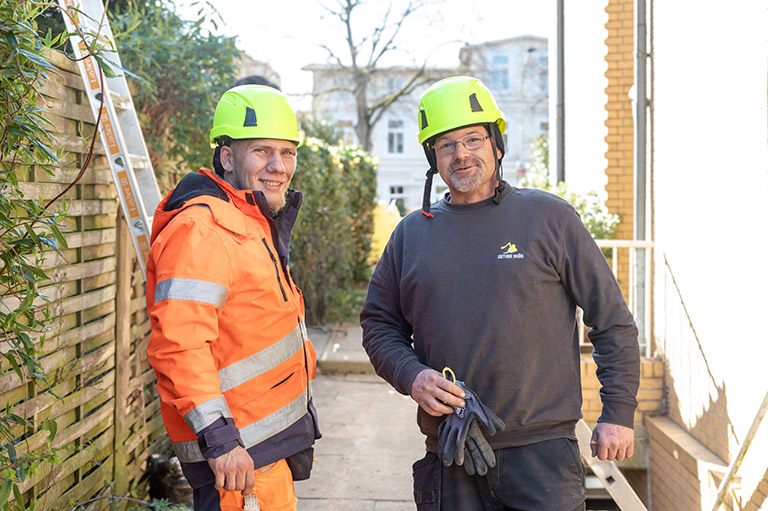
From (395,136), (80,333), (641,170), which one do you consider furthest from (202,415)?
(395,136)

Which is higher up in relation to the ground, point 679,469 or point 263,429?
point 263,429

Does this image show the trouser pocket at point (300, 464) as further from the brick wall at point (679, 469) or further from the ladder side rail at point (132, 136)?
the brick wall at point (679, 469)

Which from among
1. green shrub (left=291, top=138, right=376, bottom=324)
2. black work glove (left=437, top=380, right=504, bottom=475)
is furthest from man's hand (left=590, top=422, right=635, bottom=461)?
green shrub (left=291, top=138, right=376, bottom=324)

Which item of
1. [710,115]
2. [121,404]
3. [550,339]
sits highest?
[710,115]

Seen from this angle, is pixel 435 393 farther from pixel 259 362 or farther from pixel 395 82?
pixel 395 82

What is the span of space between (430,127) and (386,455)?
3.39 metres

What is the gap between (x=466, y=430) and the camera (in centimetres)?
238

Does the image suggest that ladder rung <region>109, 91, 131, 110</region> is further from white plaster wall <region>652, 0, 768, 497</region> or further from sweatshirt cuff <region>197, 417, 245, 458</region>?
white plaster wall <region>652, 0, 768, 497</region>

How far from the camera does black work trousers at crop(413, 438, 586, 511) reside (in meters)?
2.42

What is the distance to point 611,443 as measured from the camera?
2.51 metres

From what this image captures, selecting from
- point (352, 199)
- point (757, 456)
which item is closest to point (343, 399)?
point (757, 456)

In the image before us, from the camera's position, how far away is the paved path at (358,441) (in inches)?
185

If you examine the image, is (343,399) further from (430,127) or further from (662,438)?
(430,127)

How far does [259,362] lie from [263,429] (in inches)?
9.1
